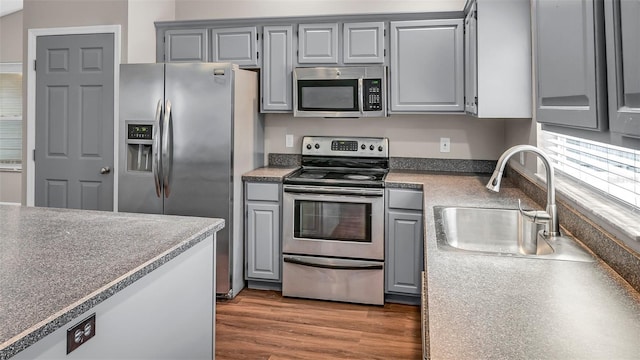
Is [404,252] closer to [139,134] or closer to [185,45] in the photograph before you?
[139,134]

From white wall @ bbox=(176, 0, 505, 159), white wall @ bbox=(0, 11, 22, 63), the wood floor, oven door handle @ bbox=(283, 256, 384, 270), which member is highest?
white wall @ bbox=(0, 11, 22, 63)

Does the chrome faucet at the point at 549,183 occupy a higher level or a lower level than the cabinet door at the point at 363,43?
lower

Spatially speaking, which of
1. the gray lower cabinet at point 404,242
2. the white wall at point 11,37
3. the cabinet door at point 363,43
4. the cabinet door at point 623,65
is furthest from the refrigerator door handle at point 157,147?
the white wall at point 11,37

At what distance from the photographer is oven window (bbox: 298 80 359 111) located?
11.3 feet

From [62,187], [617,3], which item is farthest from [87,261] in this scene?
[62,187]

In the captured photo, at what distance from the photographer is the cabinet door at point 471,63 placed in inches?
112

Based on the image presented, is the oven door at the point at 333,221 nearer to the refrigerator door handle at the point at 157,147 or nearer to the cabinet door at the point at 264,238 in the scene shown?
the cabinet door at the point at 264,238

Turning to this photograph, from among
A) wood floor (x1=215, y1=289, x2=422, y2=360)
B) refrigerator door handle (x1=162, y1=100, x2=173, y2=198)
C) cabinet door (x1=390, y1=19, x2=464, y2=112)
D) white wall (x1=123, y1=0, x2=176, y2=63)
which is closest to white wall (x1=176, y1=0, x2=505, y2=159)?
cabinet door (x1=390, y1=19, x2=464, y2=112)

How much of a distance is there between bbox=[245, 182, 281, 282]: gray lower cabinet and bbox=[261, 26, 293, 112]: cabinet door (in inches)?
27.4

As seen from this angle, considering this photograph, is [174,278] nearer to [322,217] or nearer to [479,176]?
[322,217]

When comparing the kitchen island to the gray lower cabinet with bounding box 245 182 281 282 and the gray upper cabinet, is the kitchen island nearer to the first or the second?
the gray lower cabinet with bounding box 245 182 281 282

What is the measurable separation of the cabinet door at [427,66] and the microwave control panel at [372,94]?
108mm

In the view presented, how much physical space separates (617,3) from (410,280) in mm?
2539

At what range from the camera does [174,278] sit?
1.55 metres
